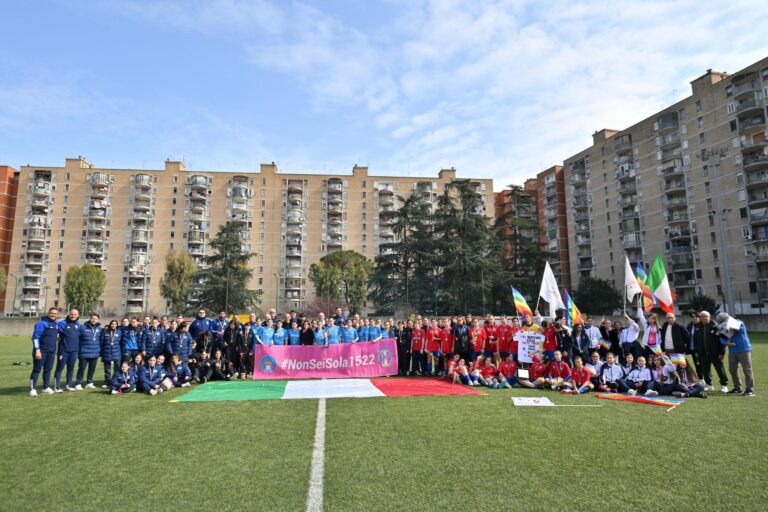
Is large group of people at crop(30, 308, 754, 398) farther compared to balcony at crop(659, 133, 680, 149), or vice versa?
balcony at crop(659, 133, 680, 149)

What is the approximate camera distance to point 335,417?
9.44m

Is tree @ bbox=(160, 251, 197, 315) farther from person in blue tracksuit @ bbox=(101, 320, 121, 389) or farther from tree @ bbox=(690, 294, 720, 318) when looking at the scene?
→ tree @ bbox=(690, 294, 720, 318)

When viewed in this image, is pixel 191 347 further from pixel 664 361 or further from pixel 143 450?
pixel 664 361

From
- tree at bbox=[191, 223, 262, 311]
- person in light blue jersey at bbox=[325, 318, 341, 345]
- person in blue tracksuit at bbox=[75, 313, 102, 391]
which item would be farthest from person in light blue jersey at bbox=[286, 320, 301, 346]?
tree at bbox=[191, 223, 262, 311]

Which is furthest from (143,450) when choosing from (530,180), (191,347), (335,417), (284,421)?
(530,180)

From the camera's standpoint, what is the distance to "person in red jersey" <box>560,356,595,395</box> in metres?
12.6

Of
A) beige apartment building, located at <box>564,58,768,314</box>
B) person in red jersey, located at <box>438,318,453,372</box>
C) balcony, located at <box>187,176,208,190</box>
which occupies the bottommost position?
person in red jersey, located at <box>438,318,453,372</box>

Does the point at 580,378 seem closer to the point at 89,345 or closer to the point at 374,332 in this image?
the point at 374,332

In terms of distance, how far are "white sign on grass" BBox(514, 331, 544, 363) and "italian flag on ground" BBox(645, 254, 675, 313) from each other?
3.63m

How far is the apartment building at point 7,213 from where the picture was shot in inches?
3590

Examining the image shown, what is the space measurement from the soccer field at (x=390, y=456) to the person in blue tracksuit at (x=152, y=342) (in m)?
3.42

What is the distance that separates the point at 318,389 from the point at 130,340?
5951 mm

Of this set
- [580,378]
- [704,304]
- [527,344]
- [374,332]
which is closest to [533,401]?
[580,378]

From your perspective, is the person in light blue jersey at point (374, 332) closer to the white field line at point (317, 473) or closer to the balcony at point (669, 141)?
the white field line at point (317, 473)
